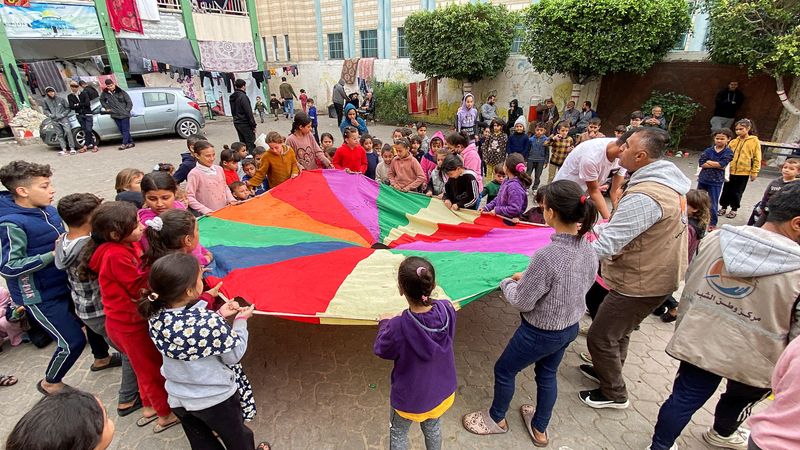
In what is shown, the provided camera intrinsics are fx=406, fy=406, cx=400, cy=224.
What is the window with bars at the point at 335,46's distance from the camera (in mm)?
19422

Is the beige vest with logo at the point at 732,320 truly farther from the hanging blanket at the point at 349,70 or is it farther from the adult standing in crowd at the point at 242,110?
the hanging blanket at the point at 349,70

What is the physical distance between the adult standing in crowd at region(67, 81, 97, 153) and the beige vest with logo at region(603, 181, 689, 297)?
12.2m

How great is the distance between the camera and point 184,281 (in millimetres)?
1818

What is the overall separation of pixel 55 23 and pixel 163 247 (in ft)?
47.9

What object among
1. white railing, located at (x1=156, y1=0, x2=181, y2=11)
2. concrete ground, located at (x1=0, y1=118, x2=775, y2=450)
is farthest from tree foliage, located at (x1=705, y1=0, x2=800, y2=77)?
white railing, located at (x1=156, y1=0, x2=181, y2=11)

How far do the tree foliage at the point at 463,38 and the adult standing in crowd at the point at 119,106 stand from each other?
836 centimetres

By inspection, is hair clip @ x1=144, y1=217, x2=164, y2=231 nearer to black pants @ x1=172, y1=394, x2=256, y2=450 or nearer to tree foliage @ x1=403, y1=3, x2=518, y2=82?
black pants @ x1=172, y1=394, x2=256, y2=450

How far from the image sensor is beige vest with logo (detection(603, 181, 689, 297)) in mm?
2312

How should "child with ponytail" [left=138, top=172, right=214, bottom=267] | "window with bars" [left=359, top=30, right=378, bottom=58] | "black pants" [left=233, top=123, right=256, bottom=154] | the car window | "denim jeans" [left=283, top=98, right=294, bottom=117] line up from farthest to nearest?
"window with bars" [left=359, top=30, right=378, bottom=58], "denim jeans" [left=283, top=98, right=294, bottom=117], the car window, "black pants" [left=233, top=123, right=256, bottom=154], "child with ponytail" [left=138, top=172, right=214, bottom=267]

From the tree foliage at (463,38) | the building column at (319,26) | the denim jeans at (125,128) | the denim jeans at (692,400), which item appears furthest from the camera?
the building column at (319,26)

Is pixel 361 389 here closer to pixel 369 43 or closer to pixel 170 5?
pixel 170 5

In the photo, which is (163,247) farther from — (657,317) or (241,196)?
(657,317)

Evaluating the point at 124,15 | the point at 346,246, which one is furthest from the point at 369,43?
the point at 346,246

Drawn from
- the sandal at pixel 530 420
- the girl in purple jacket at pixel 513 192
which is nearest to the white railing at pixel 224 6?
the girl in purple jacket at pixel 513 192
